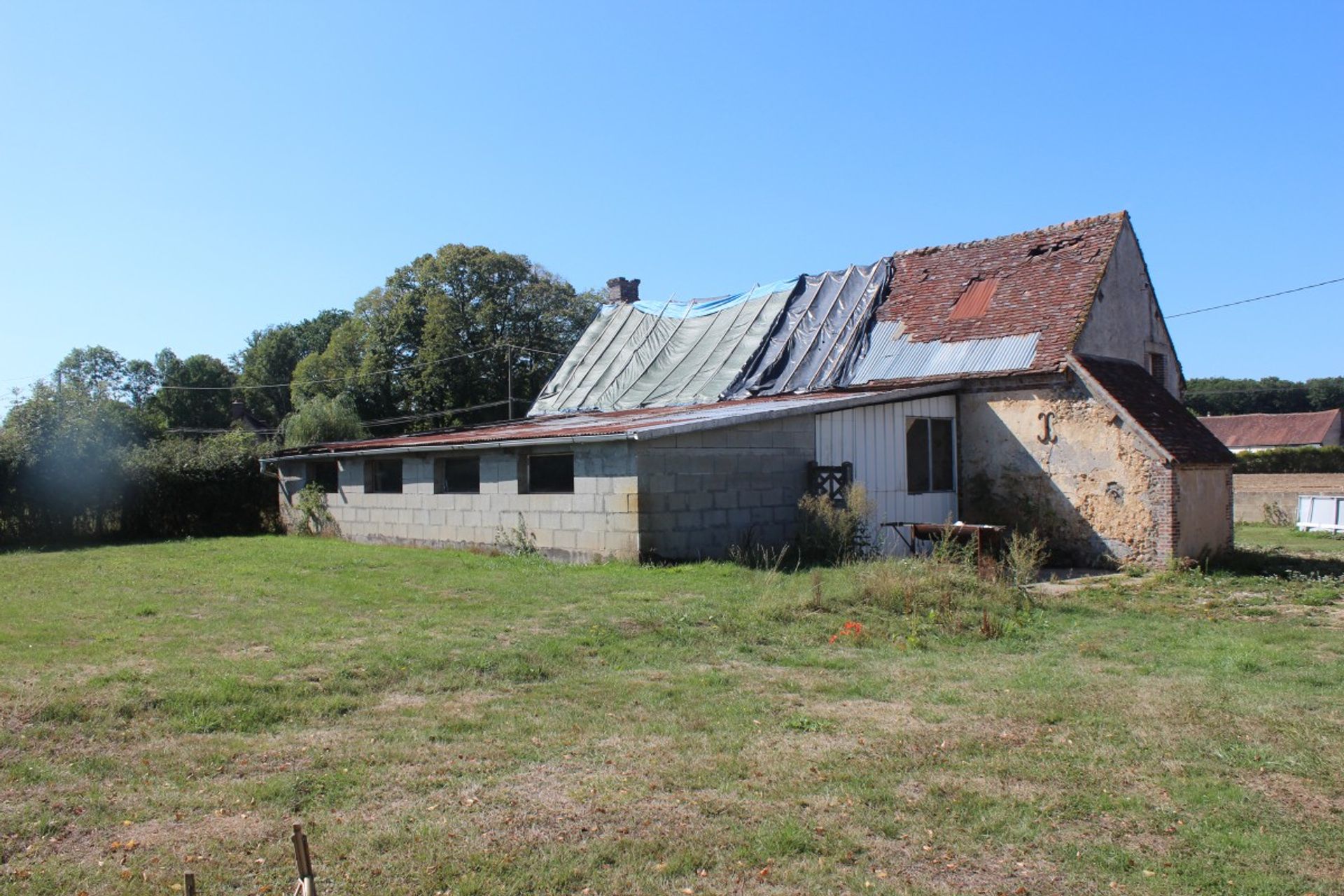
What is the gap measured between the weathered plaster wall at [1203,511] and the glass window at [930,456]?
3.99 meters

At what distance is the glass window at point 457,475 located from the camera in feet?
58.0

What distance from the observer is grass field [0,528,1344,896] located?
4.03 m

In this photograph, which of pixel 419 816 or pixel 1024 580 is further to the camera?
pixel 1024 580

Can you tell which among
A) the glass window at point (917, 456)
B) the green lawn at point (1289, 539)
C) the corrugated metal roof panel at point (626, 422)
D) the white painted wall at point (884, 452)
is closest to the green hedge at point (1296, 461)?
the green lawn at point (1289, 539)

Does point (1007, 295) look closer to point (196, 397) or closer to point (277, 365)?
point (277, 365)

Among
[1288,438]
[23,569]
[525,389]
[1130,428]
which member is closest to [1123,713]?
[1130,428]

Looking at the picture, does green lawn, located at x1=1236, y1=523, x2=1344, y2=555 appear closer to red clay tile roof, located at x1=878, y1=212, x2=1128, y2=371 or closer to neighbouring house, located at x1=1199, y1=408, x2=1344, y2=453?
red clay tile roof, located at x1=878, y1=212, x2=1128, y2=371

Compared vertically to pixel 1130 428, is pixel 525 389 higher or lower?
higher

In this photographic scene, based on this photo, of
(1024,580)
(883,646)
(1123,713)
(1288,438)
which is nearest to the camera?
(1123,713)

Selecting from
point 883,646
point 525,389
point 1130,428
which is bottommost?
point 883,646

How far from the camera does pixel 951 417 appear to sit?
707 inches

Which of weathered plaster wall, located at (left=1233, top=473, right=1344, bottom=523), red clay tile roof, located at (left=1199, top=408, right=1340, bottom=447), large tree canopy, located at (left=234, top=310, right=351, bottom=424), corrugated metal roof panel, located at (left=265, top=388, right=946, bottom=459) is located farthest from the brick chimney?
red clay tile roof, located at (left=1199, top=408, right=1340, bottom=447)

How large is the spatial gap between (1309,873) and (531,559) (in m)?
12.5

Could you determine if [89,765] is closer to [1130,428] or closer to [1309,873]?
[1309,873]
